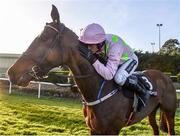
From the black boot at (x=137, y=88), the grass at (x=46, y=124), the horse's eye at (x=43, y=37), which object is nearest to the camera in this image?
the horse's eye at (x=43, y=37)

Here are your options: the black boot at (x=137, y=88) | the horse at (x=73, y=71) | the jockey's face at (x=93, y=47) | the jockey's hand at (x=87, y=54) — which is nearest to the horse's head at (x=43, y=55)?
the horse at (x=73, y=71)

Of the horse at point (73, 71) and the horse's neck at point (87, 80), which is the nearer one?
the horse at point (73, 71)

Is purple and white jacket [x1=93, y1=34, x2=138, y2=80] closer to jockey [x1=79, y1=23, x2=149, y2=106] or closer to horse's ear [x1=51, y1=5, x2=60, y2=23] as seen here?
jockey [x1=79, y1=23, x2=149, y2=106]

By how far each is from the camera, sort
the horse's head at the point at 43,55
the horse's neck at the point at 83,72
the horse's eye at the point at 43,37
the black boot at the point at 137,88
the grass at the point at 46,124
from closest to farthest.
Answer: the horse's head at the point at 43,55 < the horse's eye at the point at 43,37 < the horse's neck at the point at 83,72 < the black boot at the point at 137,88 < the grass at the point at 46,124

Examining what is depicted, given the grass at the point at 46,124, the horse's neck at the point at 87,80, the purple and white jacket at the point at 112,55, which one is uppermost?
the purple and white jacket at the point at 112,55

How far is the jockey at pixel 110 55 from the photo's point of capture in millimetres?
3943

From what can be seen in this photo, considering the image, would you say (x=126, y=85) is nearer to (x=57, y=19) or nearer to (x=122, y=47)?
(x=122, y=47)

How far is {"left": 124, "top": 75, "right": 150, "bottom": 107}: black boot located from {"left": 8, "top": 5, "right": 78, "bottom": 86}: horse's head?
86cm

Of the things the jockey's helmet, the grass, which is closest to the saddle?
the jockey's helmet

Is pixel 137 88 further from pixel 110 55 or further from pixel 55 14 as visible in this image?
pixel 55 14

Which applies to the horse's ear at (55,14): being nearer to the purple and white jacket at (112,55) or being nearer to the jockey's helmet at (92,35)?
the jockey's helmet at (92,35)

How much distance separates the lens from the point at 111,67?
400 cm

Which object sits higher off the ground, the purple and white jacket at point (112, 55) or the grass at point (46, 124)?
the purple and white jacket at point (112, 55)

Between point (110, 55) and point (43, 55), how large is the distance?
78cm
